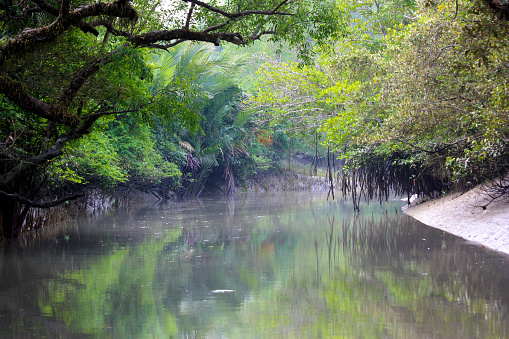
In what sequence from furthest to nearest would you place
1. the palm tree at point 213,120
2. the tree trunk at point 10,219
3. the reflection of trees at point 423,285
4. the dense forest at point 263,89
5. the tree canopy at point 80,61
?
the palm tree at point 213,120 < the tree trunk at point 10,219 < the dense forest at point 263,89 < the tree canopy at point 80,61 < the reflection of trees at point 423,285

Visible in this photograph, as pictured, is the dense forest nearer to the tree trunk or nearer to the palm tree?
the tree trunk

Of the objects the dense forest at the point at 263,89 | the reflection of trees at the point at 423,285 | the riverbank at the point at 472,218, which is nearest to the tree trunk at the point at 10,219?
the dense forest at the point at 263,89

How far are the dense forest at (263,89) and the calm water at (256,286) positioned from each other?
1.76 meters

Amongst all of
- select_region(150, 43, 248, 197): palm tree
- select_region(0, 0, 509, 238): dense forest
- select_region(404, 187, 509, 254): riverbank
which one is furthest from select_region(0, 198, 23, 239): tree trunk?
select_region(150, 43, 248, 197): palm tree

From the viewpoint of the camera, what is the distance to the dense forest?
7398 millimetres

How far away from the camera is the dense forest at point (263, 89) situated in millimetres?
7398

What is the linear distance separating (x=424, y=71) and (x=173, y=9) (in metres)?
5.36

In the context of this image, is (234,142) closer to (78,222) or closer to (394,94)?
(78,222)

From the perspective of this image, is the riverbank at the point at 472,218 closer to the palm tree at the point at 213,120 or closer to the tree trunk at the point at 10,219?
the tree trunk at the point at 10,219

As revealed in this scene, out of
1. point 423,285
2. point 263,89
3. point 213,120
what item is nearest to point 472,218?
point 423,285

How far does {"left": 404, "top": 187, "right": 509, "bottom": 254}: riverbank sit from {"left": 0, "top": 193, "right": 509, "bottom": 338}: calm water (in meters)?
0.43

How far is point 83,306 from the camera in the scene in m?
6.39

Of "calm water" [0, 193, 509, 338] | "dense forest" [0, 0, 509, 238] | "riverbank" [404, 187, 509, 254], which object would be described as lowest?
"calm water" [0, 193, 509, 338]

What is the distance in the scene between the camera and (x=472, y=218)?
11922mm
